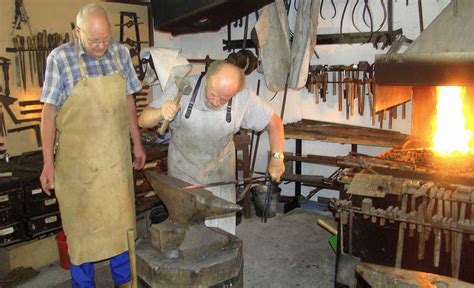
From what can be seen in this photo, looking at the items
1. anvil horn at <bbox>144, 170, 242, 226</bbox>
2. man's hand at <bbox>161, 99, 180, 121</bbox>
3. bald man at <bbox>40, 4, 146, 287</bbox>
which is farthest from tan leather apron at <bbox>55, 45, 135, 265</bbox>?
anvil horn at <bbox>144, 170, 242, 226</bbox>

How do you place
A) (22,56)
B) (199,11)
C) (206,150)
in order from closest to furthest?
(206,150) < (199,11) < (22,56)

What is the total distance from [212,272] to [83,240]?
4.09ft

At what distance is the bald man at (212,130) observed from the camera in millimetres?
2738

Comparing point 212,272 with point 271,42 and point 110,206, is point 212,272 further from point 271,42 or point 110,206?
point 271,42

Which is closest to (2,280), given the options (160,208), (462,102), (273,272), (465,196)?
(160,208)

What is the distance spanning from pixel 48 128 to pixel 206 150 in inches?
35.1

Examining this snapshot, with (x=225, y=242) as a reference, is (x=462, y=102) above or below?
above

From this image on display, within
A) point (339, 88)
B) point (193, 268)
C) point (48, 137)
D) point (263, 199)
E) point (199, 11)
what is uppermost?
point (199, 11)

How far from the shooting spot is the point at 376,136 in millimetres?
4375

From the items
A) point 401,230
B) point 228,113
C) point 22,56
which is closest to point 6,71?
point 22,56

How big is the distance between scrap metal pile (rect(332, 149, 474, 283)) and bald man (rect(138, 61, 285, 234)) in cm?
50

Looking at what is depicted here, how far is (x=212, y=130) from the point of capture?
2.80 meters

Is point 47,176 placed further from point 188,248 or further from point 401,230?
point 401,230

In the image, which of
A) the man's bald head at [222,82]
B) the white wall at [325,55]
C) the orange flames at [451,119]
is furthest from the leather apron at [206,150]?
the white wall at [325,55]
